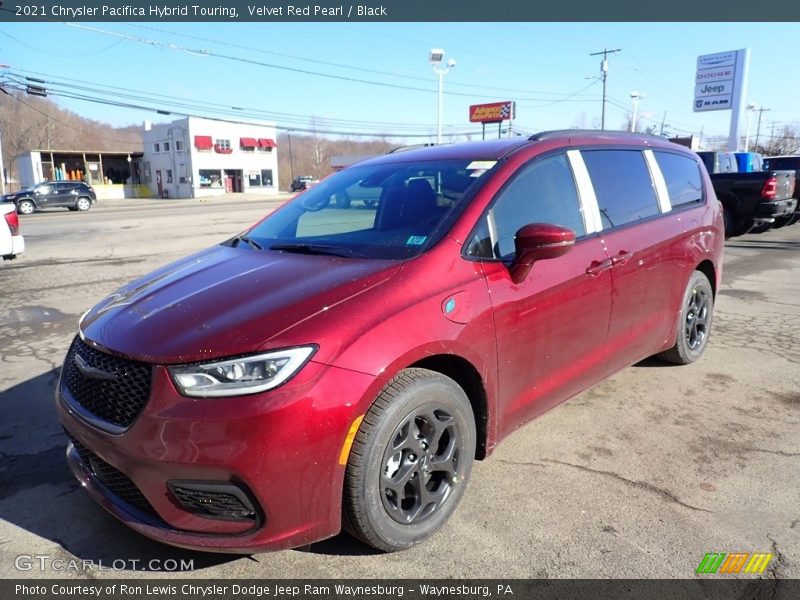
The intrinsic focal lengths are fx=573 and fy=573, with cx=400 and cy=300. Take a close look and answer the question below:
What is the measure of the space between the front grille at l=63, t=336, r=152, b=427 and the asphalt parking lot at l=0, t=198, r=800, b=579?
70 centimetres

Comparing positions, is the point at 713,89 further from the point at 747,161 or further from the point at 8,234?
the point at 8,234

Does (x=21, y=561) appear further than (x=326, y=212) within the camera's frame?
No

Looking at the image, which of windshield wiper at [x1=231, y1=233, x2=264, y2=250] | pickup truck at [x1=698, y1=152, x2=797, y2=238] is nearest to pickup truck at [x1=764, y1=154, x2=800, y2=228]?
pickup truck at [x1=698, y1=152, x2=797, y2=238]

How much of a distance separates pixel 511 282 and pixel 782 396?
2806mm

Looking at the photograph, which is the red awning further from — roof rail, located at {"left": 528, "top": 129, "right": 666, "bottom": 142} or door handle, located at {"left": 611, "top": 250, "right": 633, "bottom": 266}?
door handle, located at {"left": 611, "top": 250, "right": 633, "bottom": 266}

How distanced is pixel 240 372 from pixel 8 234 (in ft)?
29.0

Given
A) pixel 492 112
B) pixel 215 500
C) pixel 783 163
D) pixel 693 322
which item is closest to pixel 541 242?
pixel 215 500

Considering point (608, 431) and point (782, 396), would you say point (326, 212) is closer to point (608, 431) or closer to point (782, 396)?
point (608, 431)

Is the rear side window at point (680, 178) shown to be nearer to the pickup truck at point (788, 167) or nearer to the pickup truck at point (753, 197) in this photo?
the pickup truck at point (753, 197)

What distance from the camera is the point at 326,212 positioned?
3740 mm

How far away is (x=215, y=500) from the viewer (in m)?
2.17

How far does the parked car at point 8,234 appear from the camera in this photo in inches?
348

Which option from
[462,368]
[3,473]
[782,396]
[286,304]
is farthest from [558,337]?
[3,473]

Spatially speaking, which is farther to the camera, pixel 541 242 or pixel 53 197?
pixel 53 197
